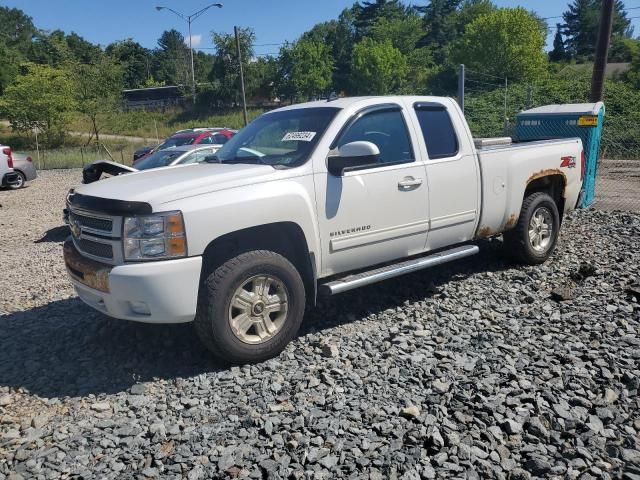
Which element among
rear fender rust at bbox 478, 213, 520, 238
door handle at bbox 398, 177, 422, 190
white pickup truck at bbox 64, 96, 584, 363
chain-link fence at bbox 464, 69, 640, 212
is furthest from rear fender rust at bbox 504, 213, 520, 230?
chain-link fence at bbox 464, 69, 640, 212

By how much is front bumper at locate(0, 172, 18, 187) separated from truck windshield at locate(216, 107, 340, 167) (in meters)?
14.2

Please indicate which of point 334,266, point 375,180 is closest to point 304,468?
point 334,266

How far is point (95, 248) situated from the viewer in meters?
3.98

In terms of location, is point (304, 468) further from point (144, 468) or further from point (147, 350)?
point (147, 350)

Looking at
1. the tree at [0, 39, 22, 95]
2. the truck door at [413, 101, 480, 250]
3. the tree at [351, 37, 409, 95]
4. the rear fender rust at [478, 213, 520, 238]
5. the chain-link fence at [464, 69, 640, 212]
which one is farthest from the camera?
the tree at [0, 39, 22, 95]

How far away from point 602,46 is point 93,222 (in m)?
13.4

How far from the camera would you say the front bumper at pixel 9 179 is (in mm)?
16594

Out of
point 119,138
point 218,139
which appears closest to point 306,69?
point 119,138

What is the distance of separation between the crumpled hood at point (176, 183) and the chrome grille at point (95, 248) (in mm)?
346

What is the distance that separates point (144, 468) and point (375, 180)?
2.76 metres

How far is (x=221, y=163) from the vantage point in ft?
15.9

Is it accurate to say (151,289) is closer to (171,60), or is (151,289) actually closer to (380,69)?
(380,69)

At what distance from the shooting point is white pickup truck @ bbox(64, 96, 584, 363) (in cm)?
371

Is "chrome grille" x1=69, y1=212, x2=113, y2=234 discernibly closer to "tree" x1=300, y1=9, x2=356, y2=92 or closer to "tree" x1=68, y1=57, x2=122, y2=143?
"tree" x1=68, y1=57, x2=122, y2=143
